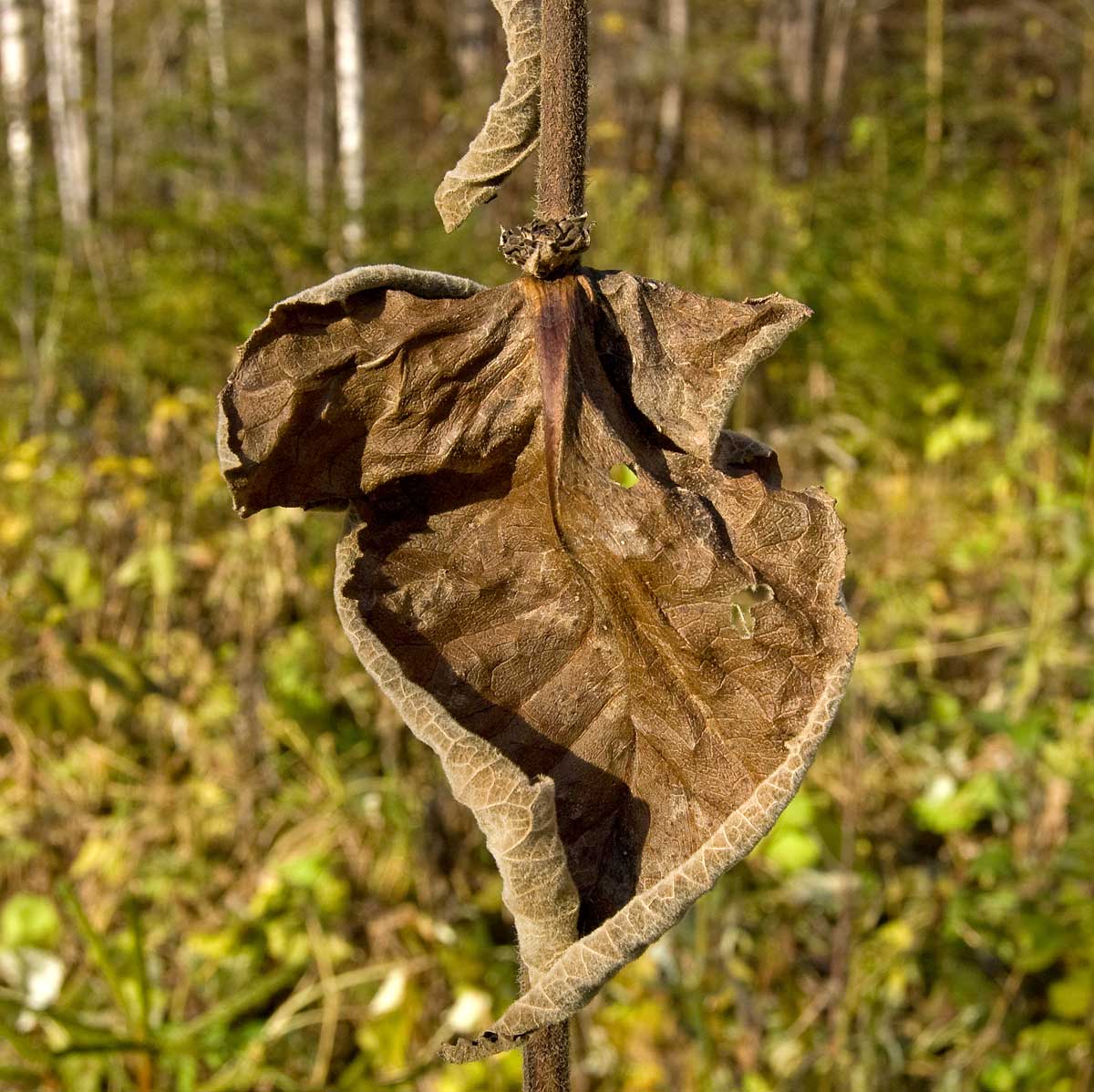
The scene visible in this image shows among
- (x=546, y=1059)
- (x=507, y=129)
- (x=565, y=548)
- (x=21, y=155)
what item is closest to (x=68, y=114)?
(x=21, y=155)

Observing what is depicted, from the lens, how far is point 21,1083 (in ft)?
6.76

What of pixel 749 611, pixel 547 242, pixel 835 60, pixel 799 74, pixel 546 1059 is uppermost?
pixel 835 60

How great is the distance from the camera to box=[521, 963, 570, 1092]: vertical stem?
754mm

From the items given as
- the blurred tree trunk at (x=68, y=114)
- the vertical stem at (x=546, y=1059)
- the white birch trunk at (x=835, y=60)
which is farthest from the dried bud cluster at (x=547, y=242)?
the white birch trunk at (x=835, y=60)

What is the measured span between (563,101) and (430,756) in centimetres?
238

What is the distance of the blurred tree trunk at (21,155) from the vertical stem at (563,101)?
169 inches

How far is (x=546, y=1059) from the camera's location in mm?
758

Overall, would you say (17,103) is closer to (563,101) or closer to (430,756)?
(430,756)

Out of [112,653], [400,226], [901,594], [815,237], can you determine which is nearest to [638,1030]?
[112,653]

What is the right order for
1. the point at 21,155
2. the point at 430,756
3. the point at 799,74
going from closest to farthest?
the point at 430,756 → the point at 21,155 → the point at 799,74

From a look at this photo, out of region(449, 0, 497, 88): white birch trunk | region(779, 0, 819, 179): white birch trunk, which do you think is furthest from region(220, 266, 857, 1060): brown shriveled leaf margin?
region(449, 0, 497, 88): white birch trunk

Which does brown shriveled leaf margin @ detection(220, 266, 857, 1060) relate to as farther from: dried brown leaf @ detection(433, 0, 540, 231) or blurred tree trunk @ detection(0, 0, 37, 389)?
blurred tree trunk @ detection(0, 0, 37, 389)

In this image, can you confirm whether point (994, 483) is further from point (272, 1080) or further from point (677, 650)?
point (677, 650)

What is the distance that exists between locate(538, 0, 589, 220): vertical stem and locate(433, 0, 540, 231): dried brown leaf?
0.13 feet
